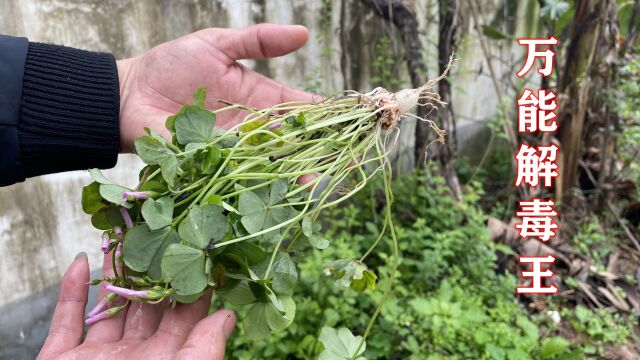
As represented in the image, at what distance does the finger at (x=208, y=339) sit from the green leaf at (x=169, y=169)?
23cm

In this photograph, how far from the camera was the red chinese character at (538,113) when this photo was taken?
2.58 m

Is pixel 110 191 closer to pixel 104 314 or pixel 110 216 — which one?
pixel 110 216

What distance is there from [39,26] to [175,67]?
64cm

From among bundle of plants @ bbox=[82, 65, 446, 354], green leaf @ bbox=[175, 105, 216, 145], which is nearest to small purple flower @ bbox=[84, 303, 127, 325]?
bundle of plants @ bbox=[82, 65, 446, 354]

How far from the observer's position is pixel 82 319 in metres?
→ 0.95

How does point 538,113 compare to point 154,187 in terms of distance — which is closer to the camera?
point 154,187

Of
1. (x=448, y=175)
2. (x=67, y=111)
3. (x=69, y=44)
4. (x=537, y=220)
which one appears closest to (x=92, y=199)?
(x=67, y=111)

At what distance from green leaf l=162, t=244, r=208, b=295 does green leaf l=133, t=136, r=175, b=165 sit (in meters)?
0.17

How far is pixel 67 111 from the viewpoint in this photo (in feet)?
3.57

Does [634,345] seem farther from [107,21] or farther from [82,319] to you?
[107,21]

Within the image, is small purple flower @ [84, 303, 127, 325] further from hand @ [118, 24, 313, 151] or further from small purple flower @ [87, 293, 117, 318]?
hand @ [118, 24, 313, 151]

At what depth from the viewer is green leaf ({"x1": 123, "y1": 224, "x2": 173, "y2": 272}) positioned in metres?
0.80

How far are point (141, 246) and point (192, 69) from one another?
569mm

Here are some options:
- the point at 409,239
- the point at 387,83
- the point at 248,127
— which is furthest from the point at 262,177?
the point at 387,83
